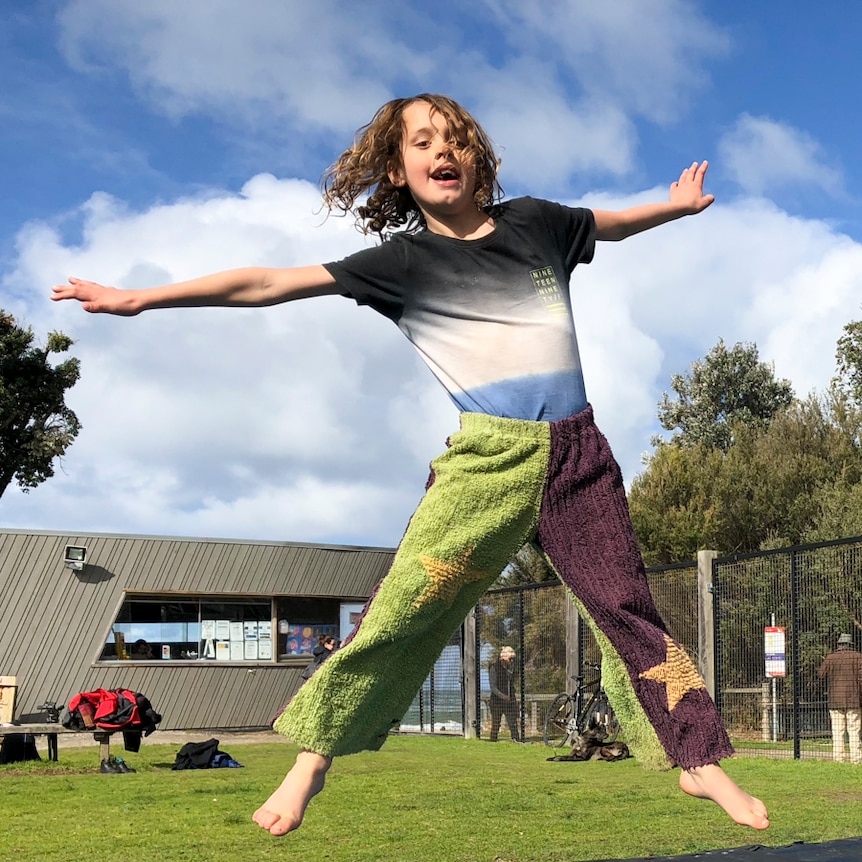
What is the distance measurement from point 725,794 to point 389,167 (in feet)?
5.92

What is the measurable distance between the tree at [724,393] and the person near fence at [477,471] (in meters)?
29.0

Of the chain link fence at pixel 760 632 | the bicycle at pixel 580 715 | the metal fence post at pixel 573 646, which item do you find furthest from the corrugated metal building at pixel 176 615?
the metal fence post at pixel 573 646

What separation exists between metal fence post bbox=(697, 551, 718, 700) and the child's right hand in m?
10.9

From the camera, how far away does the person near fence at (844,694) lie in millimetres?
11109

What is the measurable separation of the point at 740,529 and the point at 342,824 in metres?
19.7

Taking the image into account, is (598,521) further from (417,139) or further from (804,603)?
(804,603)

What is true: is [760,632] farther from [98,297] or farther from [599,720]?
[98,297]

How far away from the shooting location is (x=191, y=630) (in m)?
21.0

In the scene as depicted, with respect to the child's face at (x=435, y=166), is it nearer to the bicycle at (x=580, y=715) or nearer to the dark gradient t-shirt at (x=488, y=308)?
the dark gradient t-shirt at (x=488, y=308)

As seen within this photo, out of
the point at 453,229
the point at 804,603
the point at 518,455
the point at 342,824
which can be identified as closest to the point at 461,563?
the point at 518,455

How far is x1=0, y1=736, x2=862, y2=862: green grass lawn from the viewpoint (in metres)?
6.17

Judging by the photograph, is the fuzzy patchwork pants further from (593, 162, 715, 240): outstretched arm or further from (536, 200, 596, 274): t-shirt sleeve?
(593, 162, 715, 240): outstretched arm

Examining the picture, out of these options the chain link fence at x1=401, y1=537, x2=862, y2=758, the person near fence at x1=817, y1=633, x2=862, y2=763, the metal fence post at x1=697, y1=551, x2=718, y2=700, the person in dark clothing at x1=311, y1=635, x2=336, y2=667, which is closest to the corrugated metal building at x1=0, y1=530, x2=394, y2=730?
the person in dark clothing at x1=311, y1=635, x2=336, y2=667

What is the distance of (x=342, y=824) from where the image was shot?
23.5 feet
